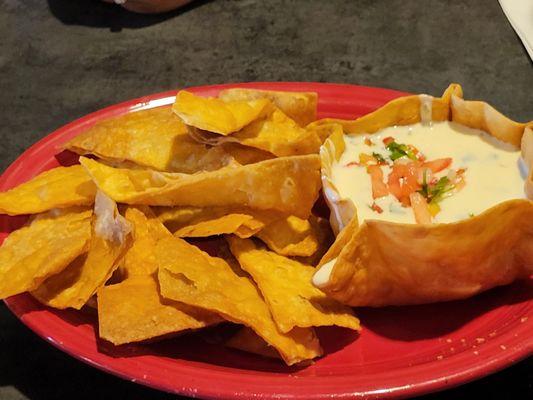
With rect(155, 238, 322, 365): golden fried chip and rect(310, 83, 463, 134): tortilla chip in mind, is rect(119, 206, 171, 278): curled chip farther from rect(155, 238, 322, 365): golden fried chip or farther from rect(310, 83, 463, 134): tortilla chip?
rect(310, 83, 463, 134): tortilla chip

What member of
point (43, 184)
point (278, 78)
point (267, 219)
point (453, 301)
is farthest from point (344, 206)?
point (278, 78)

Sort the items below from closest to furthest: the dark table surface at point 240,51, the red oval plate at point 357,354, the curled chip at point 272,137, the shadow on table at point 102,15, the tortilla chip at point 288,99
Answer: the red oval plate at point 357,354 → the curled chip at point 272,137 → the tortilla chip at point 288,99 → the dark table surface at point 240,51 → the shadow on table at point 102,15

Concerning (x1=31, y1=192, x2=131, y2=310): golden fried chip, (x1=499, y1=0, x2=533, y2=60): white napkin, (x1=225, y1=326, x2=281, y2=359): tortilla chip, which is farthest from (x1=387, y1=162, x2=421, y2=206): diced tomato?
(x1=499, y1=0, x2=533, y2=60): white napkin

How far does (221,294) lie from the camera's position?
1072 mm

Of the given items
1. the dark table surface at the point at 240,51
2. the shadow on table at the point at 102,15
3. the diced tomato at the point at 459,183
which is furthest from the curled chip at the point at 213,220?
the shadow on table at the point at 102,15

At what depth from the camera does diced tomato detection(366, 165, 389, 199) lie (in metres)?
1.23

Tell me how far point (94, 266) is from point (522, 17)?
191 cm

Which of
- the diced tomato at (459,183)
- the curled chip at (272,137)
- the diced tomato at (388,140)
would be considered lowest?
the curled chip at (272,137)

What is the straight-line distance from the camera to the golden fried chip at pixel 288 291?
41.6 inches

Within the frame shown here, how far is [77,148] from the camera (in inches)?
55.7

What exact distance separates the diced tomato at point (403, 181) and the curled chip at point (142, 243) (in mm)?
413

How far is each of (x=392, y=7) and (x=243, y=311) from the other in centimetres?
195

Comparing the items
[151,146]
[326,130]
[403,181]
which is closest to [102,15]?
[151,146]

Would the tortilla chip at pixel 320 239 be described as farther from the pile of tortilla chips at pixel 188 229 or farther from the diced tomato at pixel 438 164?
the diced tomato at pixel 438 164
